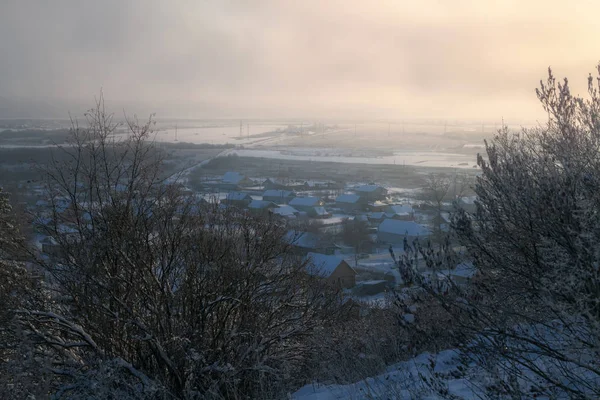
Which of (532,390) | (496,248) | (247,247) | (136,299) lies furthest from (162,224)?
(532,390)

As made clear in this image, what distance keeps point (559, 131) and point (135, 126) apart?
4.28 metres

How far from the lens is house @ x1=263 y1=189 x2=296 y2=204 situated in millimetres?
27020

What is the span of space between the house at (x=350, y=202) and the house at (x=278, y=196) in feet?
9.47

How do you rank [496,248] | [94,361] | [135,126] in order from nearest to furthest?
[496,248], [94,361], [135,126]

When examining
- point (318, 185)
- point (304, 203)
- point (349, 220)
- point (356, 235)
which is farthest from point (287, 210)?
point (318, 185)

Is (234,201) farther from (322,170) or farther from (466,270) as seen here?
(322,170)

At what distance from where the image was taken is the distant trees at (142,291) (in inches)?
160

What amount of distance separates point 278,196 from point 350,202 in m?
4.42

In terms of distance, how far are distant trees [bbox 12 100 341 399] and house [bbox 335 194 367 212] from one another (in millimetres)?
22686

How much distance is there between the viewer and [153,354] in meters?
4.36

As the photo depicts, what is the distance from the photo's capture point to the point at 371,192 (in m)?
29.8

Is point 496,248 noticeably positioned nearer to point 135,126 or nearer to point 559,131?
point 559,131

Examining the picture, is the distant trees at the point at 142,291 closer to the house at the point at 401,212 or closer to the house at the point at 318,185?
the house at the point at 401,212

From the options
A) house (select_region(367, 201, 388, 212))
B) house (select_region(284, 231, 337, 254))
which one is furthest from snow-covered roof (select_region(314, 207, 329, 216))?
house (select_region(284, 231, 337, 254))
